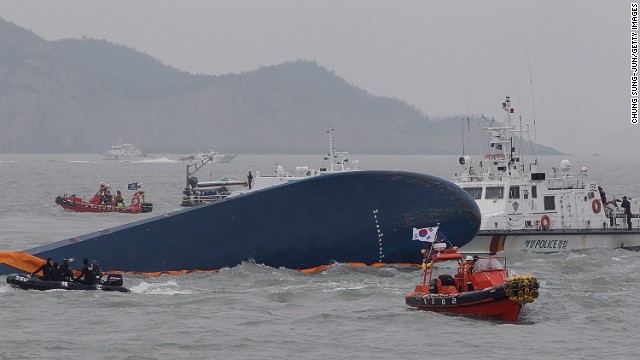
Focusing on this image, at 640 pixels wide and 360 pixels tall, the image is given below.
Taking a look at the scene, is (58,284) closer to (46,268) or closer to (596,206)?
(46,268)

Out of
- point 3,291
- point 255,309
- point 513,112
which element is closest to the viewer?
point 255,309

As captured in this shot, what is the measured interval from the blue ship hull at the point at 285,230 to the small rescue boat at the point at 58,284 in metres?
2.86

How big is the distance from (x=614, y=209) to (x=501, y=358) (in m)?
25.3

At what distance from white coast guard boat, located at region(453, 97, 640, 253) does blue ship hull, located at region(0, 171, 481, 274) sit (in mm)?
7533

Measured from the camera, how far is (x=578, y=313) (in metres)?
28.9

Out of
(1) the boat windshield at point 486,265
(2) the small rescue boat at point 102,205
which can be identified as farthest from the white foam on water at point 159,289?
(2) the small rescue boat at point 102,205

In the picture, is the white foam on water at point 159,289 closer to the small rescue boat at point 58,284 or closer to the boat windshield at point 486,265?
the small rescue boat at point 58,284

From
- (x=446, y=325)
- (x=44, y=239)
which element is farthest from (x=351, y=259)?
(x=44, y=239)

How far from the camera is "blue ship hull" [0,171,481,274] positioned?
33875mm

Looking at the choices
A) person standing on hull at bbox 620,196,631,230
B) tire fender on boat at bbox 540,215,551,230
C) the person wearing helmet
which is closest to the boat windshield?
the person wearing helmet

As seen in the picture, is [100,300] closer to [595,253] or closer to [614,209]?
[595,253]

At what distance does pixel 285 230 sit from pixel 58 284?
721 centimetres

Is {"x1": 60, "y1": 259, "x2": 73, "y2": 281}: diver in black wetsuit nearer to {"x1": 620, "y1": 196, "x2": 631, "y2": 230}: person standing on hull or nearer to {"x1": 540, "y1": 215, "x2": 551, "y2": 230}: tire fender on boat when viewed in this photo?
{"x1": 540, "y1": 215, "x2": 551, "y2": 230}: tire fender on boat

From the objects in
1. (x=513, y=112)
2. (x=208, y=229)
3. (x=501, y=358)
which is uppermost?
(x=513, y=112)
